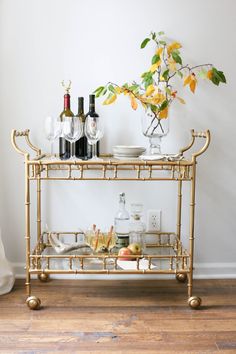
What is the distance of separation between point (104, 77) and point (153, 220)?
30.2 inches

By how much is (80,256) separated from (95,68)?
934 mm

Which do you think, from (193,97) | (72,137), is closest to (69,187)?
(72,137)

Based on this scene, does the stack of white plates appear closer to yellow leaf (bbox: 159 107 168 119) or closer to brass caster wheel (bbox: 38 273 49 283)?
yellow leaf (bbox: 159 107 168 119)

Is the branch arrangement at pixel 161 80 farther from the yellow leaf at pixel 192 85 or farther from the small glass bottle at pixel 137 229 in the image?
the small glass bottle at pixel 137 229

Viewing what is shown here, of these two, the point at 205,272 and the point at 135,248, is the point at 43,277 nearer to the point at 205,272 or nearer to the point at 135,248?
Result: the point at 135,248

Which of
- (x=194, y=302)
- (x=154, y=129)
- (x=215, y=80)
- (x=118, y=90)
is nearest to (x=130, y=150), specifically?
(x=154, y=129)

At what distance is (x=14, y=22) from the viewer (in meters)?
2.51

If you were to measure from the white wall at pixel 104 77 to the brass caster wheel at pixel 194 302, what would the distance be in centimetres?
49

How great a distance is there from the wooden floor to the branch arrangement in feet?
2.79

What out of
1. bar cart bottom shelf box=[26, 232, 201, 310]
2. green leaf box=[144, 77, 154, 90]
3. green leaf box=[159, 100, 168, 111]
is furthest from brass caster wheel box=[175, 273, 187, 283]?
green leaf box=[144, 77, 154, 90]

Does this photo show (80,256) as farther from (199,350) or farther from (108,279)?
(199,350)

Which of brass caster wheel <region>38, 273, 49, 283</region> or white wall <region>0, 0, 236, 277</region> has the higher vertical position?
white wall <region>0, 0, 236, 277</region>

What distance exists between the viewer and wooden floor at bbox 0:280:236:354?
1.92 m

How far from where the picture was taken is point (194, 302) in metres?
2.23
